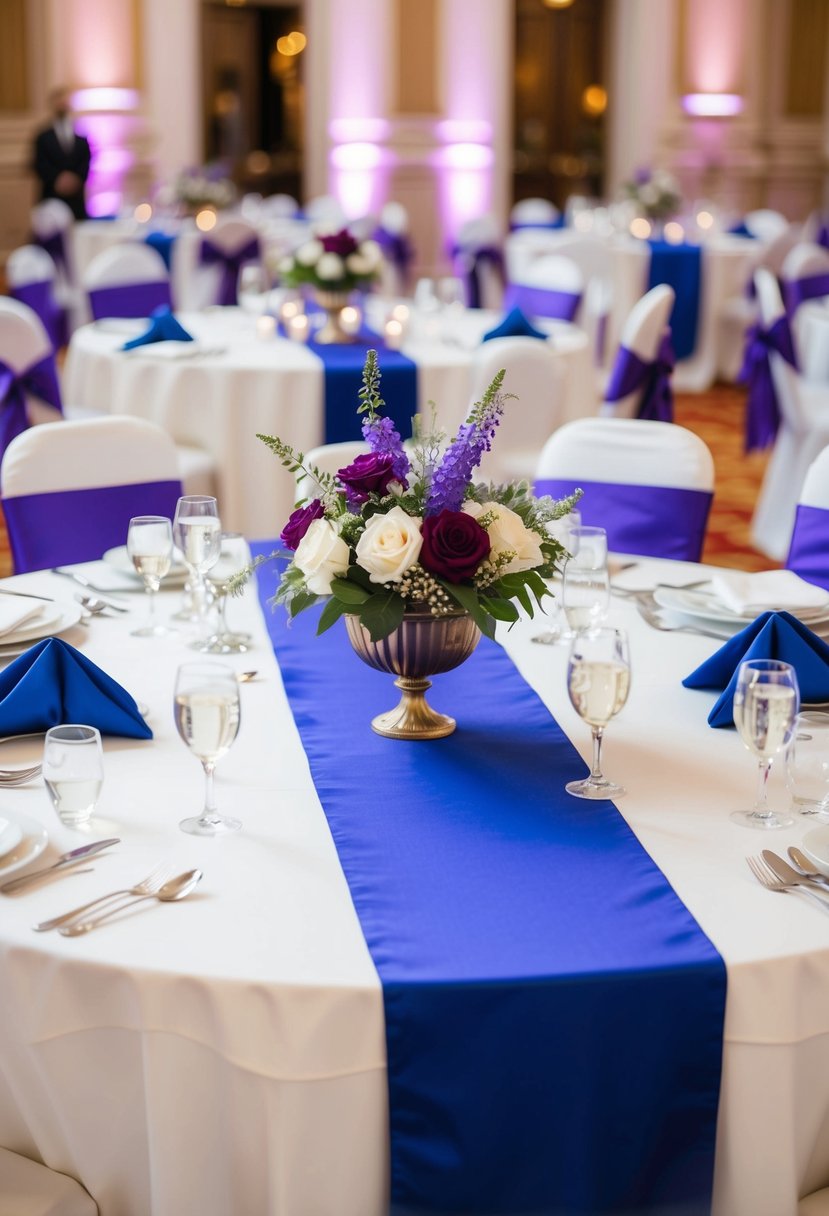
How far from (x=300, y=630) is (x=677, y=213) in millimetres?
8470

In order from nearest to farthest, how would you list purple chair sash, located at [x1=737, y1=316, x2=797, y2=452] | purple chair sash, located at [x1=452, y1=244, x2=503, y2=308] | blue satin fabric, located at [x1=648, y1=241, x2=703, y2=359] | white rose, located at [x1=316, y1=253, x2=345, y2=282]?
white rose, located at [x1=316, y1=253, x2=345, y2=282] < purple chair sash, located at [x1=737, y1=316, x2=797, y2=452] < blue satin fabric, located at [x1=648, y1=241, x2=703, y2=359] < purple chair sash, located at [x1=452, y1=244, x2=503, y2=308]

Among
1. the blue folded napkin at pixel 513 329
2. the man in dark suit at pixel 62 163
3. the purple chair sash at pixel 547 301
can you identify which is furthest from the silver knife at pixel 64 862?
the man in dark suit at pixel 62 163

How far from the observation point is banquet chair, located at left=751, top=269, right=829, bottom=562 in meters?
5.96

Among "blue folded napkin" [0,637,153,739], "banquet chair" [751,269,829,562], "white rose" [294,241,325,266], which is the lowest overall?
"banquet chair" [751,269,829,562]

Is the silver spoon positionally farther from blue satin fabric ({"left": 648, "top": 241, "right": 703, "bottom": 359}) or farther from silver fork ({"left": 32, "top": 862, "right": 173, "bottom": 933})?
blue satin fabric ({"left": 648, "top": 241, "right": 703, "bottom": 359})

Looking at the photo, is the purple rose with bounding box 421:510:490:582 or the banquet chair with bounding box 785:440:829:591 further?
the banquet chair with bounding box 785:440:829:591

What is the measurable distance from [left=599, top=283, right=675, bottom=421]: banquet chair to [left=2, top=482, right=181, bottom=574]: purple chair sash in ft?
8.38

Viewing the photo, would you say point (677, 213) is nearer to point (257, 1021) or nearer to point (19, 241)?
point (19, 241)

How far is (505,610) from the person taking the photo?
6.37ft

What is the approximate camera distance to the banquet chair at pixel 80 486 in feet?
10.5

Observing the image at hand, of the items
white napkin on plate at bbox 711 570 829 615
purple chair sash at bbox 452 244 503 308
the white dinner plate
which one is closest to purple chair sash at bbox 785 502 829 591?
white napkin on plate at bbox 711 570 829 615

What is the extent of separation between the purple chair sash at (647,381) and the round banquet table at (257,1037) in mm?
3884

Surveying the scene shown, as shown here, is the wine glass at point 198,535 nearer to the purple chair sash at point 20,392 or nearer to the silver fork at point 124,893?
the silver fork at point 124,893

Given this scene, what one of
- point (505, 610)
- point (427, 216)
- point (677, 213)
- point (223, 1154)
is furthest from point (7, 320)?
point (427, 216)
